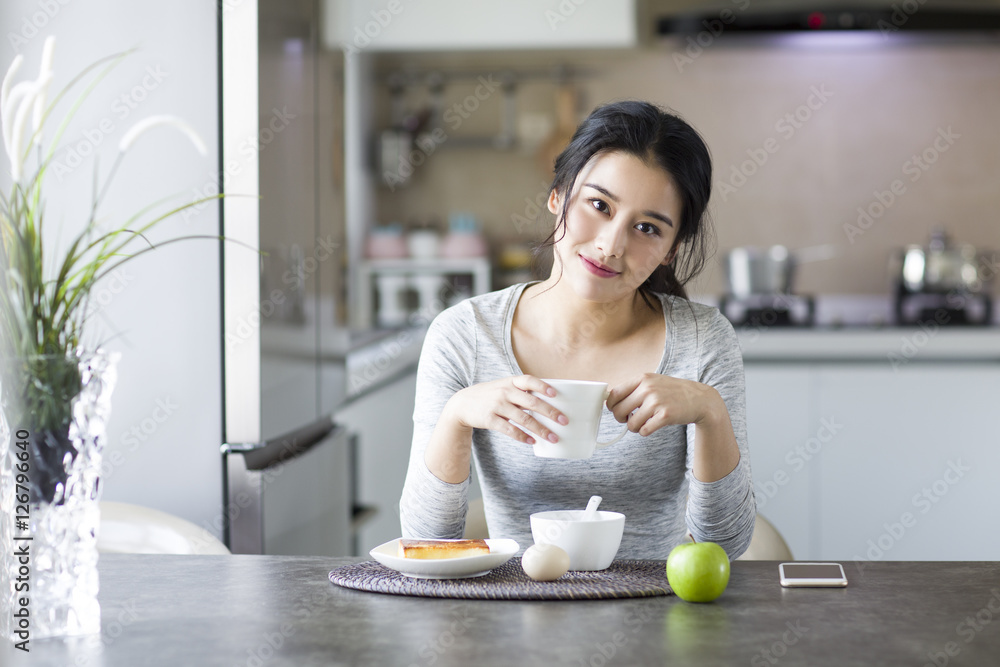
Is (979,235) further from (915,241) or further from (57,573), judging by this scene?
(57,573)

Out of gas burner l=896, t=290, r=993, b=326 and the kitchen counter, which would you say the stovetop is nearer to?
gas burner l=896, t=290, r=993, b=326

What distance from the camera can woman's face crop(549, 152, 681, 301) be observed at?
1.28 m

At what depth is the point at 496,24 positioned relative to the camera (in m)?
3.45

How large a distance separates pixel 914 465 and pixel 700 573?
227cm

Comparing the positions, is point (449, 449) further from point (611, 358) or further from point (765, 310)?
point (765, 310)

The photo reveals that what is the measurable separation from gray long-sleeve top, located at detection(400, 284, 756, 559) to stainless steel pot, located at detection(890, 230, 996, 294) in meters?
2.12

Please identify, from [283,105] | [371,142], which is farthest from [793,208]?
[283,105]

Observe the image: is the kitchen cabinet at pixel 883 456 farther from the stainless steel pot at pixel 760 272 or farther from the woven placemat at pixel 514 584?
the woven placemat at pixel 514 584

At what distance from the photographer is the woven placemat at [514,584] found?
3.04 ft

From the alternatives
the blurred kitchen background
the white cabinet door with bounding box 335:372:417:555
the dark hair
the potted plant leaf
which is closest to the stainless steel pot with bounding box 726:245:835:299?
the blurred kitchen background

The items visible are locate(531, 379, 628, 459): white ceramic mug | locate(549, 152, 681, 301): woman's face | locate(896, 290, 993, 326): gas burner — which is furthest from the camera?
locate(896, 290, 993, 326): gas burner

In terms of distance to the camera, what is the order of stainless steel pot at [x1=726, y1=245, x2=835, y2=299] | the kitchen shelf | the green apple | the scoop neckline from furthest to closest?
the kitchen shelf < stainless steel pot at [x1=726, y1=245, x2=835, y2=299] < the scoop neckline < the green apple

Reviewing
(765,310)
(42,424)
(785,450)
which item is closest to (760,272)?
(765,310)

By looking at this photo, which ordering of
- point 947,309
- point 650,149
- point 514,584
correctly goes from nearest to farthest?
1. point 514,584
2. point 650,149
3. point 947,309
